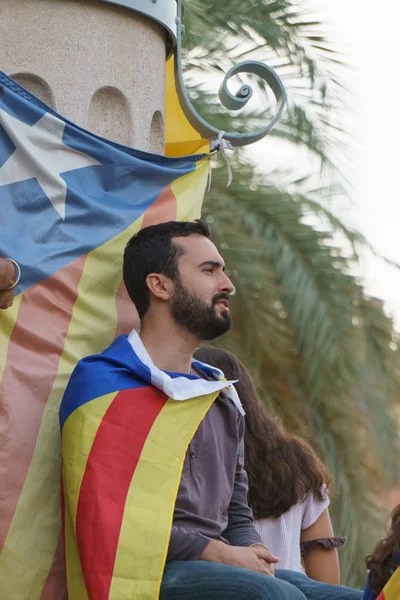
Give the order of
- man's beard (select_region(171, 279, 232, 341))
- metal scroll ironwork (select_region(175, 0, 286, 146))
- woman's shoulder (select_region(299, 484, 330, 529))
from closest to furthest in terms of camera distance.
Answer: man's beard (select_region(171, 279, 232, 341))
woman's shoulder (select_region(299, 484, 330, 529))
metal scroll ironwork (select_region(175, 0, 286, 146))

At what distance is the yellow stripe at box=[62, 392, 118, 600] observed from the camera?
3674 millimetres

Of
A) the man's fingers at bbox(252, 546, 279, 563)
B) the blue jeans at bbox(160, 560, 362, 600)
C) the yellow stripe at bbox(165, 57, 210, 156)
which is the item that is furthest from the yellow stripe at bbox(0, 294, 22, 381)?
the yellow stripe at bbox(165, 57, 210, 156)

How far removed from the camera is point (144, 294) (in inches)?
166

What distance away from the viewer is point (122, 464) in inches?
146

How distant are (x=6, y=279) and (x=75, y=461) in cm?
62

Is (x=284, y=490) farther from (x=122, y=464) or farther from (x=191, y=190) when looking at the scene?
(x=191, y=190)

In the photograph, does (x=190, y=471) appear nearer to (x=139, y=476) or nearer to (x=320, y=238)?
(x=139, y=476)

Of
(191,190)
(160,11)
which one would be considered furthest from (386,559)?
(160,11)

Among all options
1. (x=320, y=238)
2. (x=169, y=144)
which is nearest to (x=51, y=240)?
(x=169, y=144)

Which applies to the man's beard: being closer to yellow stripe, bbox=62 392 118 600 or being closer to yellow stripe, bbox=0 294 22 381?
yellow stripe, bbox=62 392 118 600

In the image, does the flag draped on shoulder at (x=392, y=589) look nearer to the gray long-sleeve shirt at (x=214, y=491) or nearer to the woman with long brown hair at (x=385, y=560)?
the woman with long brown hair at (x=385, y=560)

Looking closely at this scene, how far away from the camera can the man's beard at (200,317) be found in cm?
409

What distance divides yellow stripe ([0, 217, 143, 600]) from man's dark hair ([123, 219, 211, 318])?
85 mm

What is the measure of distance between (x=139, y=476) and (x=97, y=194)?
1.14m
